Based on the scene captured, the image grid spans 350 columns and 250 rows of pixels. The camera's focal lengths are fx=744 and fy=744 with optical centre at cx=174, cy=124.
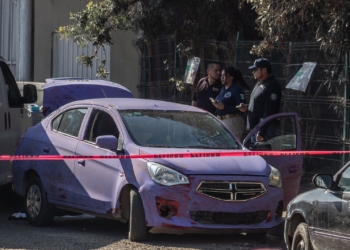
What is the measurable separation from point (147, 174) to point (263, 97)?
302 cm

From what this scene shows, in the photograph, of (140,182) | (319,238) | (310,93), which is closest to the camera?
(319,238)

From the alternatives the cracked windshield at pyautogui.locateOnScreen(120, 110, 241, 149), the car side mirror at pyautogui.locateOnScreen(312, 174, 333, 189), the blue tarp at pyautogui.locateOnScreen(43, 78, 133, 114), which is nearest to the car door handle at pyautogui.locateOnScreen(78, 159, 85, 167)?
the cracked windshield at pyautogui.locateOnScreen(120, 110, 241, 149)

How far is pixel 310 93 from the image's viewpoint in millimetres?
11469

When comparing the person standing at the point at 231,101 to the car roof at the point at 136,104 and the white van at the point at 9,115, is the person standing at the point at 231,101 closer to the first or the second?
the car roof at the point at 136,104

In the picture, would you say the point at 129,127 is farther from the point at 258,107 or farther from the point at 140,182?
the point at 258,107

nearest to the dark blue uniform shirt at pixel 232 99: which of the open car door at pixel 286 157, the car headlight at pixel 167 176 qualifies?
the open car door at pixel 286 157

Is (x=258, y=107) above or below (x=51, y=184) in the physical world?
above

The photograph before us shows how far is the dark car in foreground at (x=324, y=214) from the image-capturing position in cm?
570

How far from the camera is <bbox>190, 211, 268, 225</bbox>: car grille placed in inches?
291

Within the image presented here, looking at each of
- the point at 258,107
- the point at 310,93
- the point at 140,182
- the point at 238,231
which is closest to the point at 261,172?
the point at 238,231

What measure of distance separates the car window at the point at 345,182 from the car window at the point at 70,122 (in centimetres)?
366

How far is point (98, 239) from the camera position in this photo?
25.9 feet

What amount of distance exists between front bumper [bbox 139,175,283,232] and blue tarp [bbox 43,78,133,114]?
16.8 feet

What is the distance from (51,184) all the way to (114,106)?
120cm
